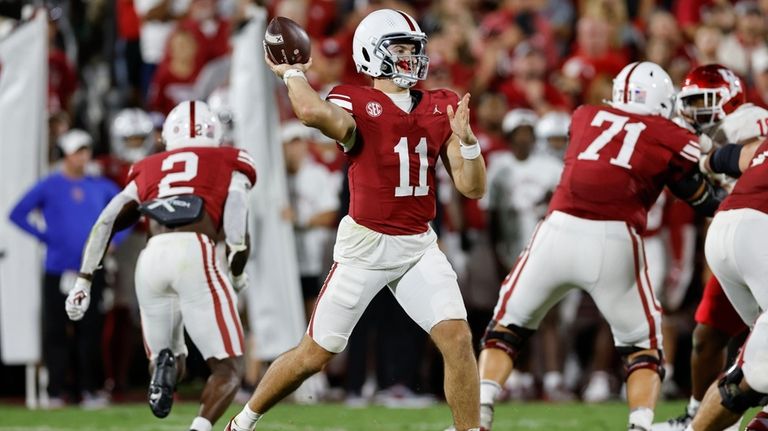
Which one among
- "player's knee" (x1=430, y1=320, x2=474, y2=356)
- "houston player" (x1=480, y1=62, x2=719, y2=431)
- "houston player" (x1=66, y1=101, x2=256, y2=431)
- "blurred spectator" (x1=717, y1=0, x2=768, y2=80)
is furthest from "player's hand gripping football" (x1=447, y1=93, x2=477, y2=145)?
"blurred spectator" (x1=717, y1=0, x2=768, y2=80)

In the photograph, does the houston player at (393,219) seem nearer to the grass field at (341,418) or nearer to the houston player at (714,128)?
the houston player at (714,128)

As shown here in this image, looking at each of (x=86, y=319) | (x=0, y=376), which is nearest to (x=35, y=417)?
(x=86, y=319)

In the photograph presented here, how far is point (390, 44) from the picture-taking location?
556 cm

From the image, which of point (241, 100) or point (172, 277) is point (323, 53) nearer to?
point (241, 100)

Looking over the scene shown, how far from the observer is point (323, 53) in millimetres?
11031

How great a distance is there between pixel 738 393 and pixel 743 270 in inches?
23.3

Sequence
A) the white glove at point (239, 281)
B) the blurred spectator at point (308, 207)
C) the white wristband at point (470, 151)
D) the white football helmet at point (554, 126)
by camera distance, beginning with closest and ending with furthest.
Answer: the white wristband at point (470, 151), the white glove at point (239, 281), the blurred spectator at point (308, 207), the white football helmet at point (554, 126)

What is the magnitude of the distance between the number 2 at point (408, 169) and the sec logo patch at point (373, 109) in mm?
146

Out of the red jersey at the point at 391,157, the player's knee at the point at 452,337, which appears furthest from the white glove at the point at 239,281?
the player's knee at the point at 452,337

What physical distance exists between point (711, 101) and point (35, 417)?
15.2 feet

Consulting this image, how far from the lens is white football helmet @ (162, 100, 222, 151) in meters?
6.77

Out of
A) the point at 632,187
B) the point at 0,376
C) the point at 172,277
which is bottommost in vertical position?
the point at 0,376

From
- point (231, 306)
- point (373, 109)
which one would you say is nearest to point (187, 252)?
point (231, 306)

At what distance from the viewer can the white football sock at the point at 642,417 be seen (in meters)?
6.02
